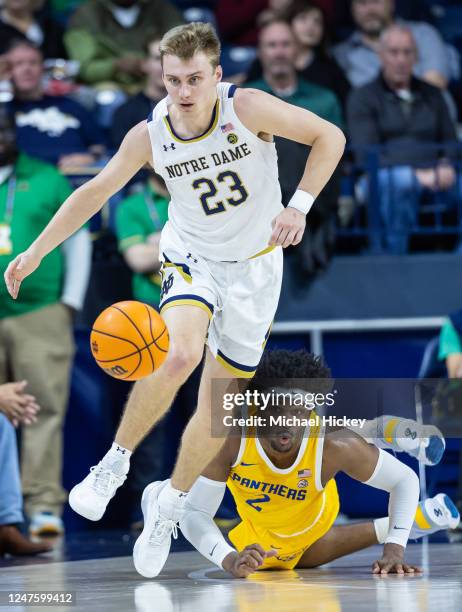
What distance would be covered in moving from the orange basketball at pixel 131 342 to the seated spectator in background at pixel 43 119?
4.38m

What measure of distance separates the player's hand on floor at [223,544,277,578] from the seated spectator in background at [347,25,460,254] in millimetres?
4635

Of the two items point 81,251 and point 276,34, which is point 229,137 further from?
point 276,34

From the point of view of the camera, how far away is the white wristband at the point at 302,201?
5.43 m

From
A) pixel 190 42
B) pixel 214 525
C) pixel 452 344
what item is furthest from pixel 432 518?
pixel 190 42

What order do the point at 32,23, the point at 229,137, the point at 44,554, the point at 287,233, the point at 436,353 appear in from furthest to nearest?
the point at 32,23 → the point at 436,353 → the point at 44,554 → the point at 229,137 → the point at 287,233

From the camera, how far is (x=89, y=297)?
9383mm

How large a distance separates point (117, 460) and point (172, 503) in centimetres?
33

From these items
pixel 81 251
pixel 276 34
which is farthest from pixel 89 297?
pixel 276 34

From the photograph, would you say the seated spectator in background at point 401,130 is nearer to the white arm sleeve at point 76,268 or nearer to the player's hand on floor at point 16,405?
the white arm sleeve at point 76,268

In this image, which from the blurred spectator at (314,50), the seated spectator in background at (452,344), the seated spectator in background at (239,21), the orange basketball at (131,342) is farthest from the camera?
the seated spectator in background at (239,21)

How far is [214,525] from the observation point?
5.84 metres

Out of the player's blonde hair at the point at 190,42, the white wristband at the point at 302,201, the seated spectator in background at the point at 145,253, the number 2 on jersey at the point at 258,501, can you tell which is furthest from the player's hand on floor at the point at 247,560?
the seated spectator in background at the point at 145,253

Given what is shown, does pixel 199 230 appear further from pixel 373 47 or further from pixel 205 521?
pixel 373 47

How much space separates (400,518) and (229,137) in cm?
202
